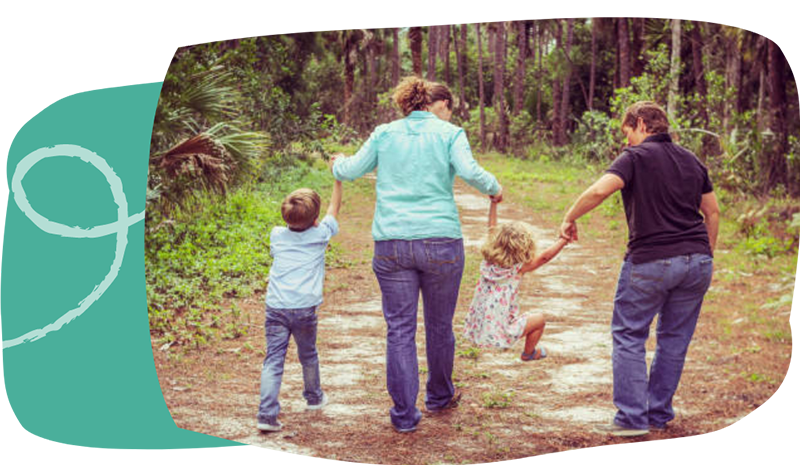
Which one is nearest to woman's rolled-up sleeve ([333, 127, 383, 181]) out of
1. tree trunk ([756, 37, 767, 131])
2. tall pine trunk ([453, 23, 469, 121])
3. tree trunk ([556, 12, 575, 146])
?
tall pine trunk ([453, 23, 469, 121])

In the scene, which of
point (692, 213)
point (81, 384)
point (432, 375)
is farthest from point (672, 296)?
point (81, 384)

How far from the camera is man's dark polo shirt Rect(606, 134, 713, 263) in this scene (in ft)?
15.4

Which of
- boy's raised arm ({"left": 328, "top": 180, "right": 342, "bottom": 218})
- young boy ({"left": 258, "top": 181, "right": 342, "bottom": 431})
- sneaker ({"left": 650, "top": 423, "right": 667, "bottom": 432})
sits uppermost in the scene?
boy's raised arm ({"left": 328, "top": 180, "right": 342, "bottom": 218})

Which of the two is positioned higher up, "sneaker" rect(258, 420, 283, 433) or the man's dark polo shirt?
the man's dark polo shirt

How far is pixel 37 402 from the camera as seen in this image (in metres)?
5.98

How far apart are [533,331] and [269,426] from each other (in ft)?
4.87

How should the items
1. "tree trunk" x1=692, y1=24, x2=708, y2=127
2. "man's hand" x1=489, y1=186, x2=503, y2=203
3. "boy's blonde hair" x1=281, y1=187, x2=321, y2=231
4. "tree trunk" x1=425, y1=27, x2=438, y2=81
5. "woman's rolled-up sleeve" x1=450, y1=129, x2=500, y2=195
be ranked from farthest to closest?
"tree trunk" x1=692, y1=24, x2=708, y2=127, "tree trunk" x1=425, y1=27, x2=438, y2=81, "boy's blonde hair" x1=281, y1=187, x2=321, y2=231, "man's hand" x1=489, y1=186, x2=503, y2=203, "woman's rolled-up sleeve" x1=450, y1=129, x2=500, y2=195

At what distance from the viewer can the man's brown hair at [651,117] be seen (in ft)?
15.6

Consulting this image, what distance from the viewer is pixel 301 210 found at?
4902mm

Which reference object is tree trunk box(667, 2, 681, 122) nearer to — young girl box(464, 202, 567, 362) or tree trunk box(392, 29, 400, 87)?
young girl box(464, 202, 567, 362)

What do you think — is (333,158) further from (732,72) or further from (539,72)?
(732,72)

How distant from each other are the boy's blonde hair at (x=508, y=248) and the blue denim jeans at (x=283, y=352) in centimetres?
96

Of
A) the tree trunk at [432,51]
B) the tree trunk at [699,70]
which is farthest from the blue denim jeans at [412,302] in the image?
the tree trunk at [699,70]

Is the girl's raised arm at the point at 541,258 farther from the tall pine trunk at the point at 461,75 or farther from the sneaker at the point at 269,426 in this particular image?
the sneaker at the point at 269,426
